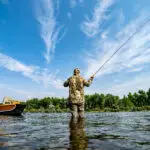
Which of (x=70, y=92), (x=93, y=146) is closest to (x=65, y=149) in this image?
(x=93, y=146)

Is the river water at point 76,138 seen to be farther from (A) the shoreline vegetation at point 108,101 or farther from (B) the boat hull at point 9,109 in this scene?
(A) the shoreline vegetation at point 108,101

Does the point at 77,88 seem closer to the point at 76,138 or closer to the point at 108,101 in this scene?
the point at 76,138

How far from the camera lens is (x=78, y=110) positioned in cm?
1237

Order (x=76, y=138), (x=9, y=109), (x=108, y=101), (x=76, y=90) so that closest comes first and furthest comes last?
(x=76, y=138), (x=76, y=90), (x=9, y=109), (x=108, y=101)

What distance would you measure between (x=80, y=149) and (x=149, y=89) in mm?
160027

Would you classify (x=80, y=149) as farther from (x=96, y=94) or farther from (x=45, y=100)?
(x=45, y=100)

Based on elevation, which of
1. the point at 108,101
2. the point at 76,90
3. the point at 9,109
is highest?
the point at 108,101

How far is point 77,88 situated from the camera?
12016 millimetres

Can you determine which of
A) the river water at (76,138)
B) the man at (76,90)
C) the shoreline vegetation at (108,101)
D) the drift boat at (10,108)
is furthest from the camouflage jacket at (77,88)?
the shoreline vegetation at (108,101)

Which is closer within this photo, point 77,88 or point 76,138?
point 76,138

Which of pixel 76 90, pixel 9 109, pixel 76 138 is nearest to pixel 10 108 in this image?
pixel 9 109

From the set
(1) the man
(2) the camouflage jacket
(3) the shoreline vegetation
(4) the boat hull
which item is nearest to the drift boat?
(4) the boat hull

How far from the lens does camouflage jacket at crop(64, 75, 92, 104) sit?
12.0m

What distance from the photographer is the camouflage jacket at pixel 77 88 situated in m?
12.0
